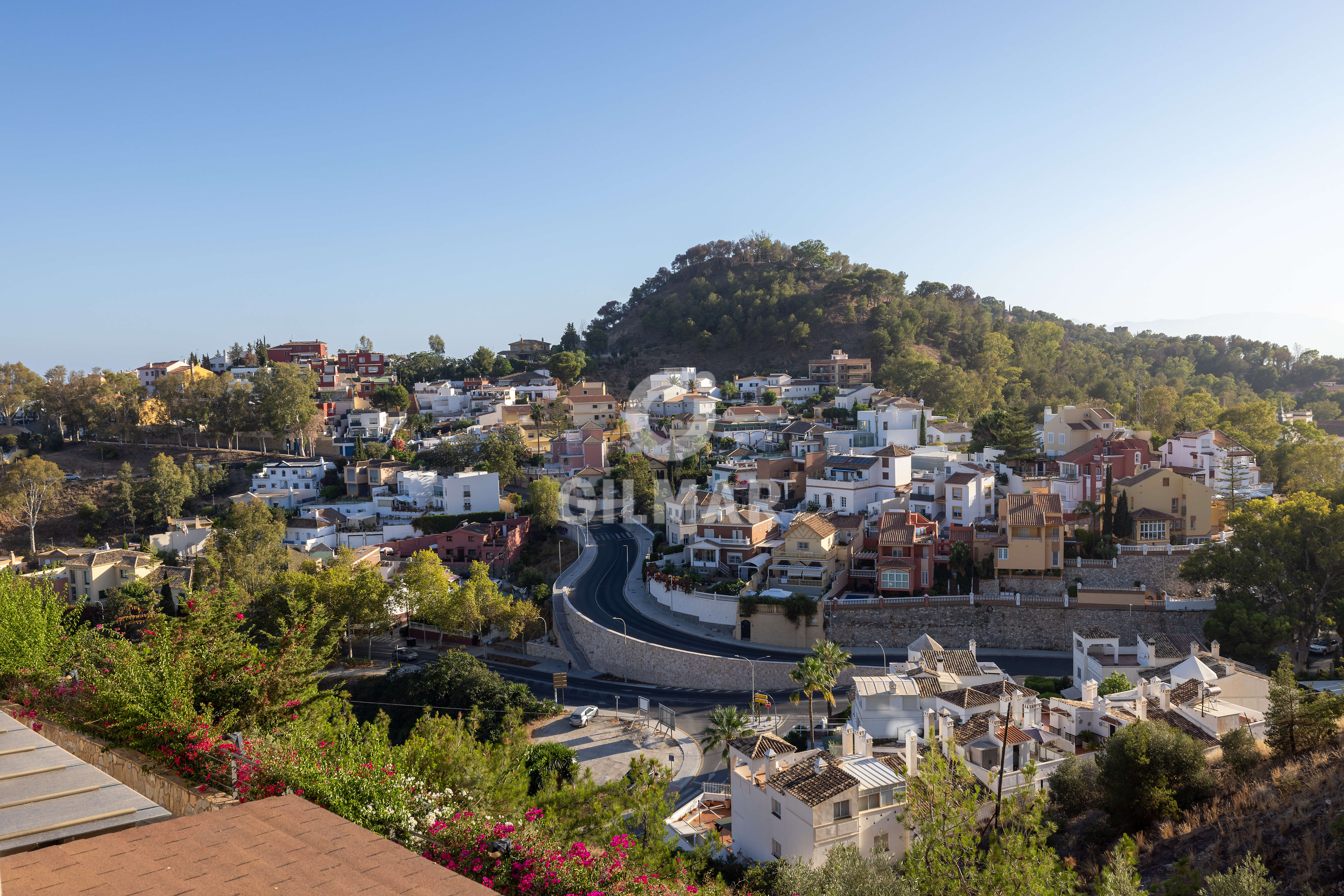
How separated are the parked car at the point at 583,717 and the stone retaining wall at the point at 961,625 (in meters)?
8.88

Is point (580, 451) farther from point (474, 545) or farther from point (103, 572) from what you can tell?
point (103, 572)

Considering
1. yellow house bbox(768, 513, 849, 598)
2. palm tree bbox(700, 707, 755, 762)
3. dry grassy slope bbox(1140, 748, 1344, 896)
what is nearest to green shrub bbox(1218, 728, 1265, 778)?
dry grassy slope bbox(1140, 748, 1344, 896)

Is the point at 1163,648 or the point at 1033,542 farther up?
the point at 1033,542

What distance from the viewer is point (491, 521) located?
43.6m

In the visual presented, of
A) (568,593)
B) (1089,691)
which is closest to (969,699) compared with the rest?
(1089,691)

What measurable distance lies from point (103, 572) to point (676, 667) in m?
28.5

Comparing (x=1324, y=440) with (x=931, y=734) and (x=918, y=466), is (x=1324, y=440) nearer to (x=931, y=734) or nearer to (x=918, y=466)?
(x=918, y=466)

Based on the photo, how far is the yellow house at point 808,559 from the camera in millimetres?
30453

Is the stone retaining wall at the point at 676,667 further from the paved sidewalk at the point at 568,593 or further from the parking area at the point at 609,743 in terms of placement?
the parking area at the point at 609,743

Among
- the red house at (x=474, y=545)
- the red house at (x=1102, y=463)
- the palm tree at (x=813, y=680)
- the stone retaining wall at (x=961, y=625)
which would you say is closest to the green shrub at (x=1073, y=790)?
the palm tree at (x=813, y=680)

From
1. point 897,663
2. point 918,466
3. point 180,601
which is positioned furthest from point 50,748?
point 918,466

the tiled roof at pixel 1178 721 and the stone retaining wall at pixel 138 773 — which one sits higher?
the stone retaining wall at pixel 138 773

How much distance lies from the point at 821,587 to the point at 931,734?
2152cm

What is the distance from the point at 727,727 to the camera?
19.5 m
